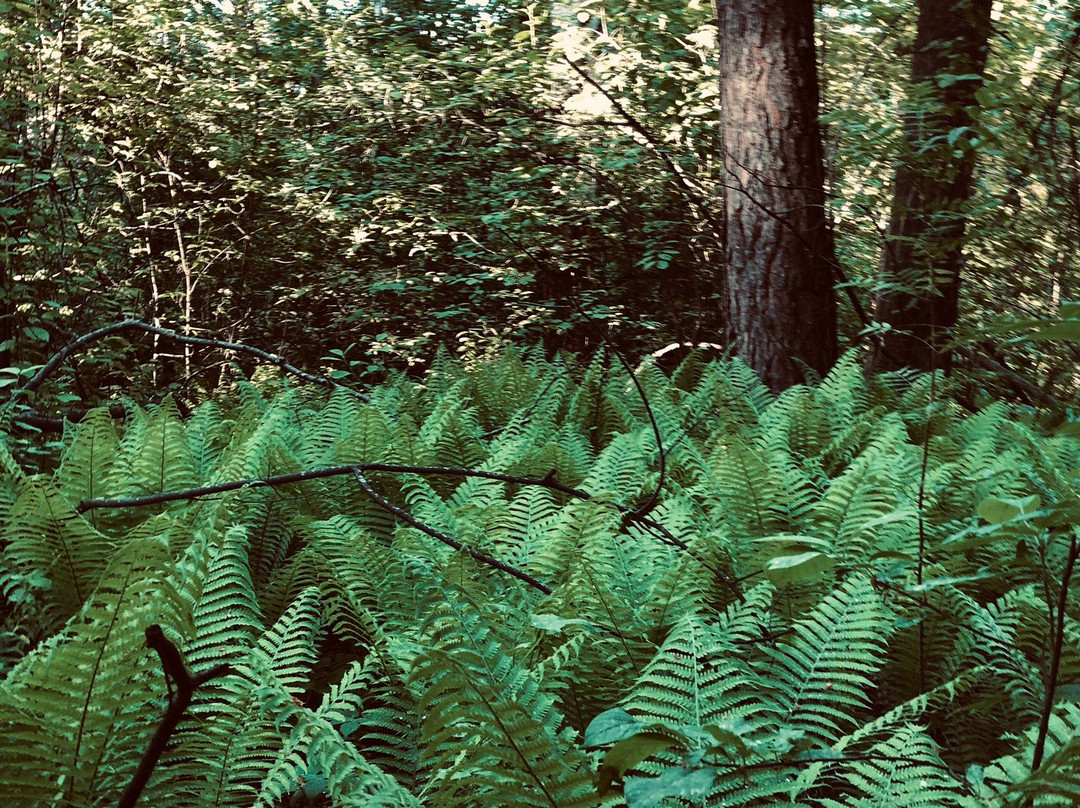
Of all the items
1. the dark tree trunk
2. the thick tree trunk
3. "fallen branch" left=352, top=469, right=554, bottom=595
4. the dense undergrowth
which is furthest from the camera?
the dark tree trunk

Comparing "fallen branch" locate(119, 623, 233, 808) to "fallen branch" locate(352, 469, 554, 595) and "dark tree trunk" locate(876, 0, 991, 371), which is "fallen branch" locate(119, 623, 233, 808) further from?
"dark tree trunk" locate(876, 0, 991, 371)

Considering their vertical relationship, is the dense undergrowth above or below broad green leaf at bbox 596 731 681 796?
below

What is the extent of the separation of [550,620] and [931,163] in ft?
13.8

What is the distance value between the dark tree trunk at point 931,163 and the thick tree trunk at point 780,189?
0.58m

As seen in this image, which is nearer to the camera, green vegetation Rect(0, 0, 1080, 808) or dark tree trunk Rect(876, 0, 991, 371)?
green vegetation Rect(0, 0, 1080, 808)

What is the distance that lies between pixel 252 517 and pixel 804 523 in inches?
56.2

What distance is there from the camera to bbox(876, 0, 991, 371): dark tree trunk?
462 cm

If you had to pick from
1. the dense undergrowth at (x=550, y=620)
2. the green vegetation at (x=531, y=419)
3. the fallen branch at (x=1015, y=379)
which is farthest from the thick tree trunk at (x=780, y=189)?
the dense undergrowth at (x=550, y=620)

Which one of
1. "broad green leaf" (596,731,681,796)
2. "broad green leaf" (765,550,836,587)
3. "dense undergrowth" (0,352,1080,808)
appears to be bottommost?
"dense undergrowth" (0,352,1080,808)

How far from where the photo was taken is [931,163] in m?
4.65

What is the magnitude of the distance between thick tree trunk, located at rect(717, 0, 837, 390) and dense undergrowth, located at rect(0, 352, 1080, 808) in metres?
1.11

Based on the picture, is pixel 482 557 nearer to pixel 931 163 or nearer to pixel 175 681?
pixel 175 681

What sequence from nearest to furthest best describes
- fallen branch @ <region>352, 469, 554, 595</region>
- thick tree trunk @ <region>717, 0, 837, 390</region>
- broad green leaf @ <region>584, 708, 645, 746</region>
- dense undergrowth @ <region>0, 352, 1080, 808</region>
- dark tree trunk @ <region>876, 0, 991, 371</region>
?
broad green leaf @ <region>584, 708, 645, 746</region> → dense undergrowth @ <region>0, 352, 1080, 808</region> → fallen branch @ <region>352, 469, 554, 595</region> → thick tree trunk @ <region>717, 0, 837, 390</region> → dark tree trunk @ <region>876, 0, 991, 371</region>

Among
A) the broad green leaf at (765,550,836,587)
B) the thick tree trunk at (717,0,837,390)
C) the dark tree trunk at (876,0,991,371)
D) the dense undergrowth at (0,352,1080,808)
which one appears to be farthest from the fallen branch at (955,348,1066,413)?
the broad green leaf at (765,550,836,587)
